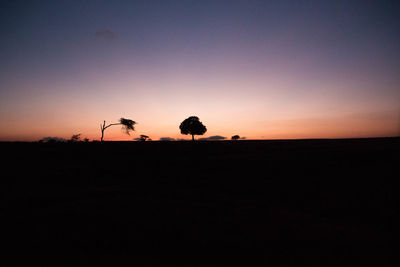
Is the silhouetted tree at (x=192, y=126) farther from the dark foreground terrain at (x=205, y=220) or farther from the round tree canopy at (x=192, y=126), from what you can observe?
the dark foreground terrain at (x=205, y=220)

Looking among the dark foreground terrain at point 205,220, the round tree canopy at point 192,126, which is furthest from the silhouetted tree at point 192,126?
the dark foreground terrain at point 205,220

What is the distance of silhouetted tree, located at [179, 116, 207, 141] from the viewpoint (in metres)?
35.4

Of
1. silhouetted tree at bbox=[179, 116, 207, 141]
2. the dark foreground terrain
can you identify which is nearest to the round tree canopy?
silhouetted tree at bbox=[179, 116, 207, 141]

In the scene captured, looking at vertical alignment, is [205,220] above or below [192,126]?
below

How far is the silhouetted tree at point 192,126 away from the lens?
35.4 meters

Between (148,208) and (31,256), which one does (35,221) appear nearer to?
(31,256)

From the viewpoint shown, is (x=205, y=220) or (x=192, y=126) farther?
(x=192, y=126)

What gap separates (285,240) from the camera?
2.91m

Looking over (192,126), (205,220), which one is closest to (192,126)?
(192,126)

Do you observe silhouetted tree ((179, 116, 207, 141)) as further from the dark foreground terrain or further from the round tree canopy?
the dark foreground terrain

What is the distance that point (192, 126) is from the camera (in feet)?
116

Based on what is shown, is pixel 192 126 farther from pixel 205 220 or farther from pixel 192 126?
pixel 205 220

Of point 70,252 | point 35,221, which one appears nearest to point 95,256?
point 70,252

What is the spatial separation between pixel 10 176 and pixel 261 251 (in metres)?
10.0
